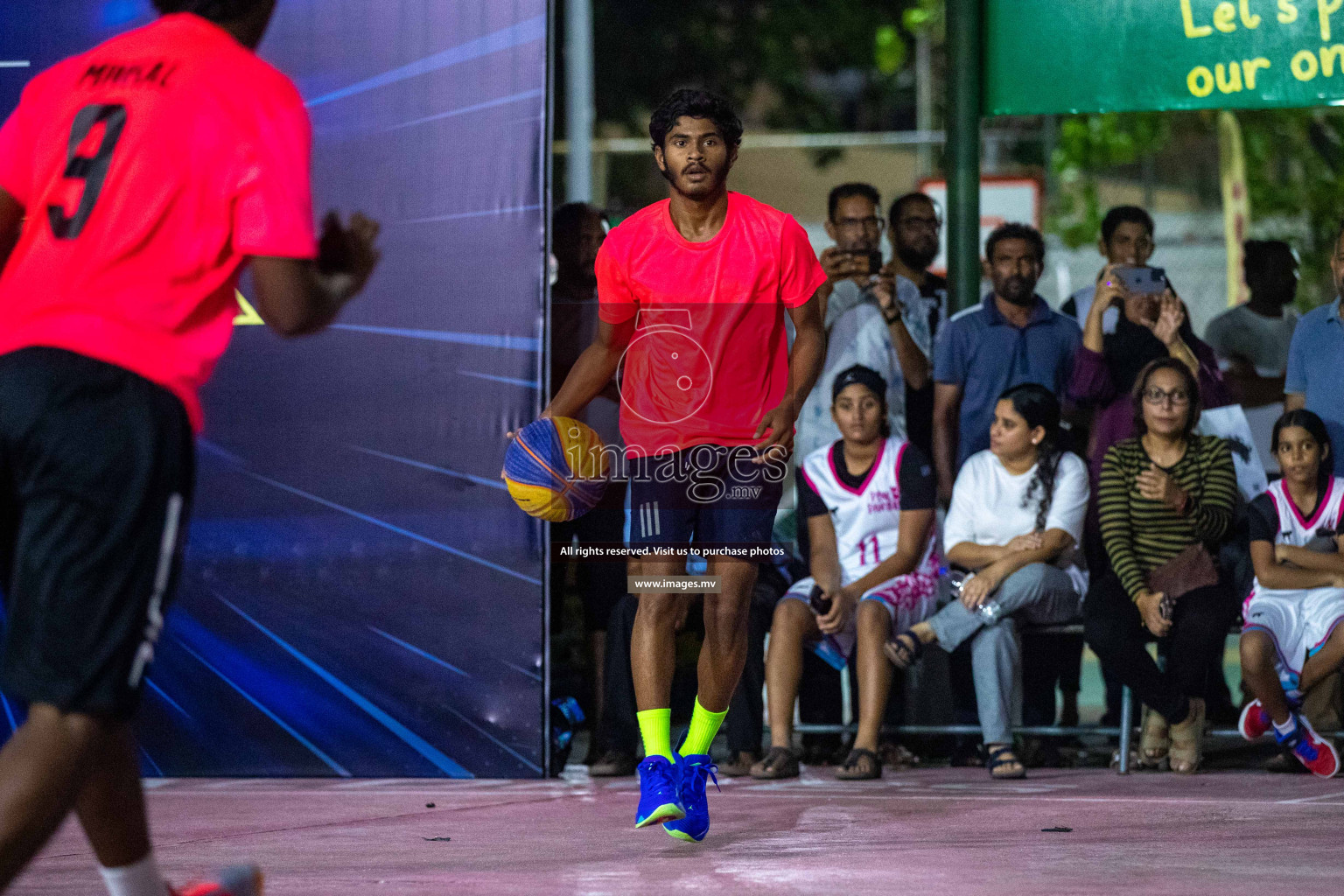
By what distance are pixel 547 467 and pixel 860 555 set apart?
202cm

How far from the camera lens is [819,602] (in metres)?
6.53

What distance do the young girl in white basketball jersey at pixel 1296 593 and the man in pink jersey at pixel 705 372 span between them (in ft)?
8.03

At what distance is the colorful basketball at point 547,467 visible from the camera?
17.0ft

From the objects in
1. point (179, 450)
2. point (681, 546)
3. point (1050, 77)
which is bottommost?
point (681, 546)

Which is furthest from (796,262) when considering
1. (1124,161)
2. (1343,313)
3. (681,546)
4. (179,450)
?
(1124,161)

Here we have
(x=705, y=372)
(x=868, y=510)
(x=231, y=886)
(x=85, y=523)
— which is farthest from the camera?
(x=868, y=510)

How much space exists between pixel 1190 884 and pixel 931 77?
63.8 feet

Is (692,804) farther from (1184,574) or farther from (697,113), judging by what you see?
(1184,574)

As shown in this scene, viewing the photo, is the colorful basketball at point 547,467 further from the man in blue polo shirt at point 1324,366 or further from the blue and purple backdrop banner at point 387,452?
the man in blue polo shirt at point 1324,366

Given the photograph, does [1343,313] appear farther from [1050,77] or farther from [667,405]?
[667,405]

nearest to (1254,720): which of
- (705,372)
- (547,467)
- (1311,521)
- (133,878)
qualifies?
(1311,521)

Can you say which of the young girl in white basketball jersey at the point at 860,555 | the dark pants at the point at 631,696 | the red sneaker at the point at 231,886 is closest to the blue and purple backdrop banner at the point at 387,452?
the dark pants at the point at 631,696

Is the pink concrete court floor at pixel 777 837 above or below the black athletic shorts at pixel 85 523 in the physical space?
below

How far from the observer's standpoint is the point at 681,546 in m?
5.04
